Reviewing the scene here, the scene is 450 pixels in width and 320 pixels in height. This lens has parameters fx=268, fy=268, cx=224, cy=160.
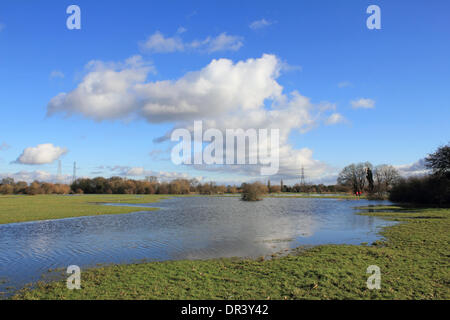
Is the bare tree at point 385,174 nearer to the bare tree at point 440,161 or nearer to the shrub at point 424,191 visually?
the shrub at point 424,191

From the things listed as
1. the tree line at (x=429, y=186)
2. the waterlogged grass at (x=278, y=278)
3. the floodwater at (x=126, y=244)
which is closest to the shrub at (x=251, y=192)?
the tree line at (x=429, y=186)

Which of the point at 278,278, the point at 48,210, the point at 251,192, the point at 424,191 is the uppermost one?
the point at 424,191

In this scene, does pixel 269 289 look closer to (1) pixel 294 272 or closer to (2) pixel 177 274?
(1) pixel 294 272

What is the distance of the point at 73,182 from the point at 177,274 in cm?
20015

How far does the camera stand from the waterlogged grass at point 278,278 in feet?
29.4

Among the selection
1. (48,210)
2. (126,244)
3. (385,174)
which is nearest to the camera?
(126,244)

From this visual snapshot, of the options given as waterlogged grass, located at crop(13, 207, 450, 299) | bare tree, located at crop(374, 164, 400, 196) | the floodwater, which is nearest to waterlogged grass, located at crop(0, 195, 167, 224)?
the floodwater

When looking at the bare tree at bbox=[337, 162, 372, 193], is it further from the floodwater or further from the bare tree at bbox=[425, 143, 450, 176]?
the floodwater

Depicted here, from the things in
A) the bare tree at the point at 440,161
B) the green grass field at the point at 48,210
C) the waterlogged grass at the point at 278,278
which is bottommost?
the green grass field at the point at 48,210

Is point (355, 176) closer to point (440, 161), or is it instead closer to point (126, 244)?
point (440, 161)

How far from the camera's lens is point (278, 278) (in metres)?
10.7

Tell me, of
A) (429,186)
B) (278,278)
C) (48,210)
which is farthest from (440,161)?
(48,210)

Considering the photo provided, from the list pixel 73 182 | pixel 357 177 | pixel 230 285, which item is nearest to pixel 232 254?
pixel 230 285
